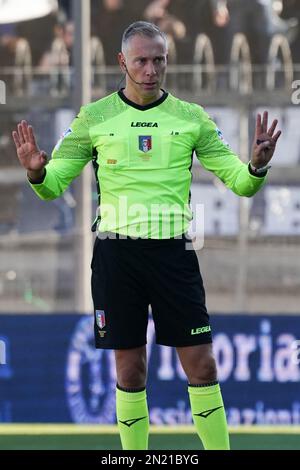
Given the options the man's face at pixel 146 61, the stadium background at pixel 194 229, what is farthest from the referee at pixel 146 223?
the stadium background at pixel 194 229

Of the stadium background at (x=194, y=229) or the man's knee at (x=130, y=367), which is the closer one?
the man's knee at (x=130, y=367)

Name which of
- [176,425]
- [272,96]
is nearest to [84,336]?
[176,425]

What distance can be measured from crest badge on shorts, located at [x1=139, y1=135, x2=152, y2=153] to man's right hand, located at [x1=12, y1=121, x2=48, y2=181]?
368mm

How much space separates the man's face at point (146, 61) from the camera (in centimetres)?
468

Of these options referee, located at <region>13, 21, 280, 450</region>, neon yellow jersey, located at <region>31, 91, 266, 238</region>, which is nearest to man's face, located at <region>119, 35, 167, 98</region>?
referee, located at <region>13, 21, 280, 450</region>

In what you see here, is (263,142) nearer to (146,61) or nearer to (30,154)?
(146,61)

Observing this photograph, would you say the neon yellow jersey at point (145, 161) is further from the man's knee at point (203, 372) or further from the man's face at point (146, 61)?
the man's knee at point (203, 372)

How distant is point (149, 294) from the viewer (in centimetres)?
Result: 480

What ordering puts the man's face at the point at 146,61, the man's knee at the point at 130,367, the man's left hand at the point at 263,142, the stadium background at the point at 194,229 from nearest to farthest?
the man's left hand at the point at 263,142 → the man's face at the point at 146,61 → the man's knee at the point at 130,367 → the stadium background at the point at 194,229

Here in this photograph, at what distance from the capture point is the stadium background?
7.02 meters

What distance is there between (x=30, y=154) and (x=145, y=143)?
43 cm

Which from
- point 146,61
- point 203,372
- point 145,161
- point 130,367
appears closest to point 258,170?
point 145,161

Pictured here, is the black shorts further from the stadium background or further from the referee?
the stadium background

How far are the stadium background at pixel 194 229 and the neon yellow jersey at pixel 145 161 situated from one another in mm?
2244
